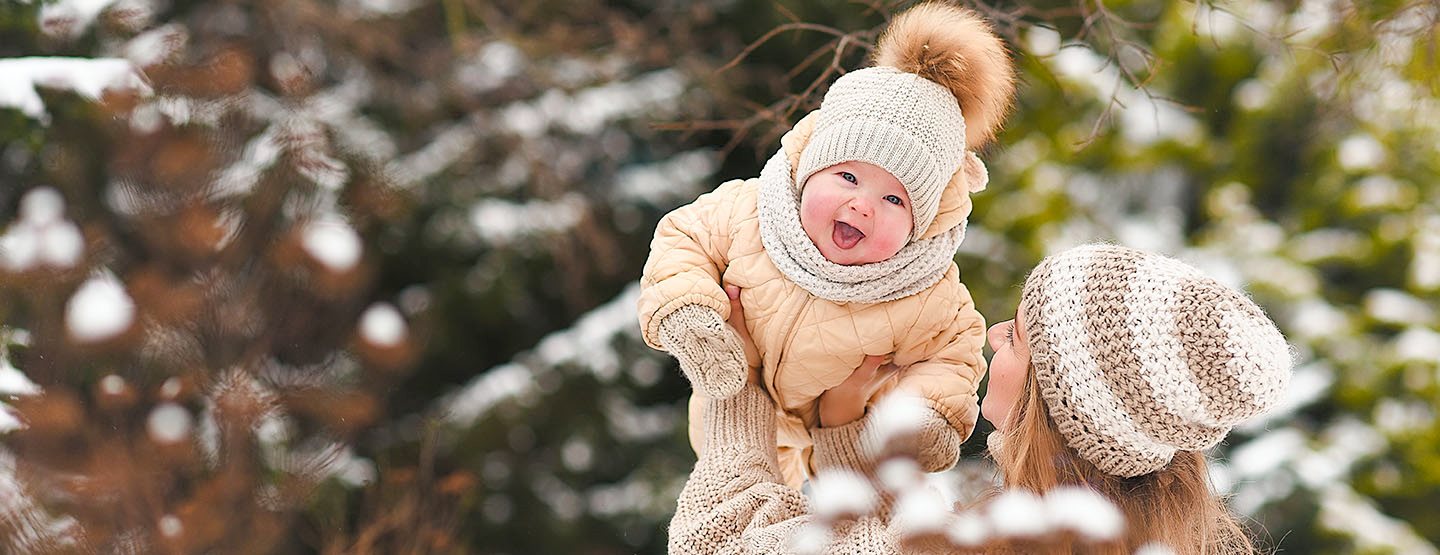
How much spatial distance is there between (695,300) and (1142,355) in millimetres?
406

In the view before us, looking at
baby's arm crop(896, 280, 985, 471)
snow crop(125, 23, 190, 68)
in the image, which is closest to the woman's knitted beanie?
baby's arm crop(896, 280, 985, 471)

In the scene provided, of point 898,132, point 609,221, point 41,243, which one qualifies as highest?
point 898,132

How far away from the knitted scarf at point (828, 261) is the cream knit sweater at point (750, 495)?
0.57 feet

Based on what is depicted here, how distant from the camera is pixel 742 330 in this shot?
4.29ft

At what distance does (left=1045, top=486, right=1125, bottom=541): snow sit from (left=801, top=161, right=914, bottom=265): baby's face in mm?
269

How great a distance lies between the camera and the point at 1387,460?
3074 millimetres

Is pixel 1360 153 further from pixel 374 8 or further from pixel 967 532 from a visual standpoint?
pixel 967 532

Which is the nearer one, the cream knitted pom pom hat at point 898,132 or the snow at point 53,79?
the cream knitted pom pom hat at point 898,132

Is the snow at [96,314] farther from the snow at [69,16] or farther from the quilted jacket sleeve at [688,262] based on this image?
the quilted jacket sleeve at [688,262]

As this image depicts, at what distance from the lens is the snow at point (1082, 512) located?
1.15 m

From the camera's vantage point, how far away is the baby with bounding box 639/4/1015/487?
1.17 m

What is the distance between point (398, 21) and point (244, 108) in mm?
1155

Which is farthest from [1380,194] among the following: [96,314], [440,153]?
[96,314]

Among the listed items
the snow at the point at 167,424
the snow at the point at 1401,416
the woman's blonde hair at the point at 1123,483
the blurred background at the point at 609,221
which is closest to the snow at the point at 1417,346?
the blurred background at the point at 609,221
